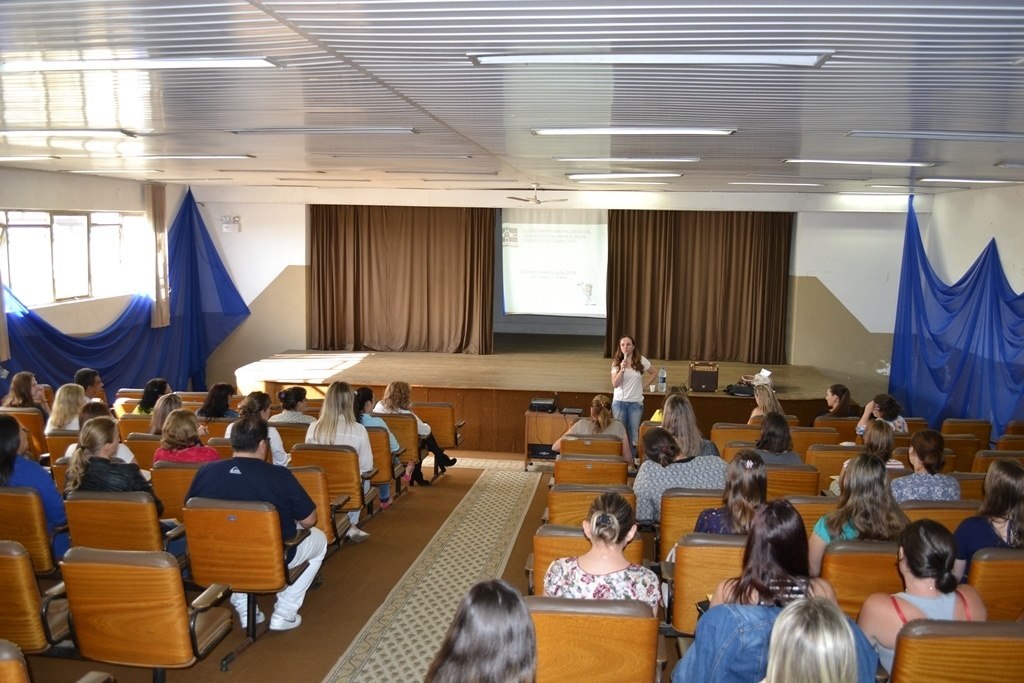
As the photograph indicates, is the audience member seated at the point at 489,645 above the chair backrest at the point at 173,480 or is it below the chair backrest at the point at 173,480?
above

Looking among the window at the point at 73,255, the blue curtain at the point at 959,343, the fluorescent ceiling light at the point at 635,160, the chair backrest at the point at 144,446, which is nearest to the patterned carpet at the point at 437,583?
the chair backrest at the point at 144,446

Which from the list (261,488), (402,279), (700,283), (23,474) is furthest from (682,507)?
(402,279)

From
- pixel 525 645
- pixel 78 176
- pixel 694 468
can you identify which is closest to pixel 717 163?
pixel 694 468

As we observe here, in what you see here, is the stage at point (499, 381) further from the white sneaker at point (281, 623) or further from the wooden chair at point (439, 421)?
the white sneaker at point (281, 623)

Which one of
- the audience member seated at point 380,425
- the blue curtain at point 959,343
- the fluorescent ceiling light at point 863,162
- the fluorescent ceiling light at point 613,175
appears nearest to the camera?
the audience member seated at point 380,425

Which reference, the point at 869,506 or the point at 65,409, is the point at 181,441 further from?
the point at 869,506

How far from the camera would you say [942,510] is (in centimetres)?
467

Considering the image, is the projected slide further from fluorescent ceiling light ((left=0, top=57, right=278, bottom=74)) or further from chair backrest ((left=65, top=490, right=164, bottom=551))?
fluorescent ceiling light ((left=0, top=57, right=278, bottom=74))

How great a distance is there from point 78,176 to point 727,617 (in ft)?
36.5

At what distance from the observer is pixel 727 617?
282 cm

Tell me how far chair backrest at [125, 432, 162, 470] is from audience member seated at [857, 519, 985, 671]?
4888mm

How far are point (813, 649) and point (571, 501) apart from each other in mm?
2828

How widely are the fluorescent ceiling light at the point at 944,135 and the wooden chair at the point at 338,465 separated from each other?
388 cm

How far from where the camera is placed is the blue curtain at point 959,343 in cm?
879
